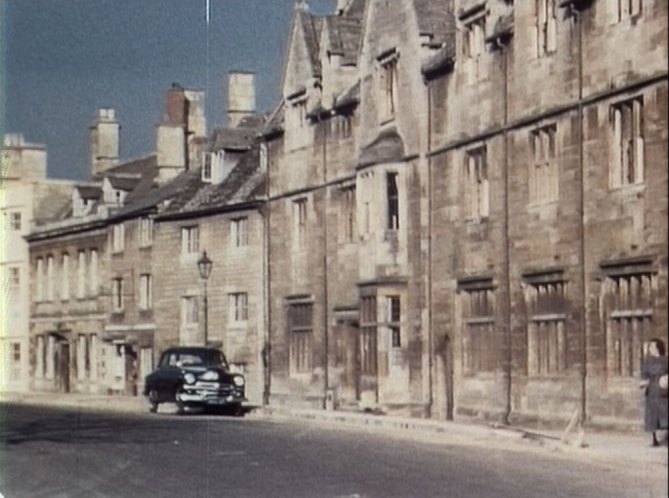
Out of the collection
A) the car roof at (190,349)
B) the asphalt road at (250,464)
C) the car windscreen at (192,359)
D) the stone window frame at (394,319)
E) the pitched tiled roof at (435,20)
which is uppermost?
the pitched tiled roof at (435,20)

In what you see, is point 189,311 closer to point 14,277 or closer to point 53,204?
point 53,204

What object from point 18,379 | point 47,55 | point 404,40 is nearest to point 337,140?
point 404,40

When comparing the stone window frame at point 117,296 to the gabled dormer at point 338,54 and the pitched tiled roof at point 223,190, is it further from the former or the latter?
the gabled dormer at point 338,54

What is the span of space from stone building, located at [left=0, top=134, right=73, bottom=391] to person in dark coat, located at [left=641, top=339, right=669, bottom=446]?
5.47 metres

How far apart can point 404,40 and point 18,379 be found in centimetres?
465

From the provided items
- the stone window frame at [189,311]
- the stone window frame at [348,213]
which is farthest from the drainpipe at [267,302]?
the stone window frame at [189,311]

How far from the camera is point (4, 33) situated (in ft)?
38.3

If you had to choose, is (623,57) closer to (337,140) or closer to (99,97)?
(337,140)

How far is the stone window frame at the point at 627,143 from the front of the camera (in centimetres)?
704

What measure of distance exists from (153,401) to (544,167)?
13.0ft

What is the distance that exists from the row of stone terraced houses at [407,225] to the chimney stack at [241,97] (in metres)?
0.02

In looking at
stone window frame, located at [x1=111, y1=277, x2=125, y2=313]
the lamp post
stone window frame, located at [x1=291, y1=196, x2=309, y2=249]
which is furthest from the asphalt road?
stone window frame, located at [x1=291, y1=196, x2=309, y2=249]

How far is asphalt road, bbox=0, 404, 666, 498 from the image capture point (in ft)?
25.8

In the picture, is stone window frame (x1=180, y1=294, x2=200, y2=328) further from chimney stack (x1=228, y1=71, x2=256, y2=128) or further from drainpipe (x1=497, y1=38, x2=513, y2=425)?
drainpipe (x1=497, y1=38, x2=513, y2=425)
